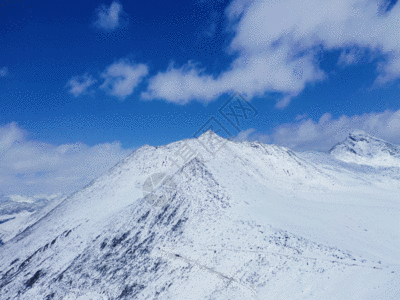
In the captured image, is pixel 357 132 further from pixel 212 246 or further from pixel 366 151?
pixel 212 246

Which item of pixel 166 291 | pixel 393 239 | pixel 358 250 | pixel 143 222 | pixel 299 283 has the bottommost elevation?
pixel 393 239

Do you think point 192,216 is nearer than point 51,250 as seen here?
Yes

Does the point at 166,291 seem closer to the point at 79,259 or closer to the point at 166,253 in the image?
the point at 166,253

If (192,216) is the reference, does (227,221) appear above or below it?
below

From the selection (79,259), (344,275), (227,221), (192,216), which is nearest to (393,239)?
(344,275)

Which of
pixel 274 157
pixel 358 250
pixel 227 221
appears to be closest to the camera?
pixel 358 250
